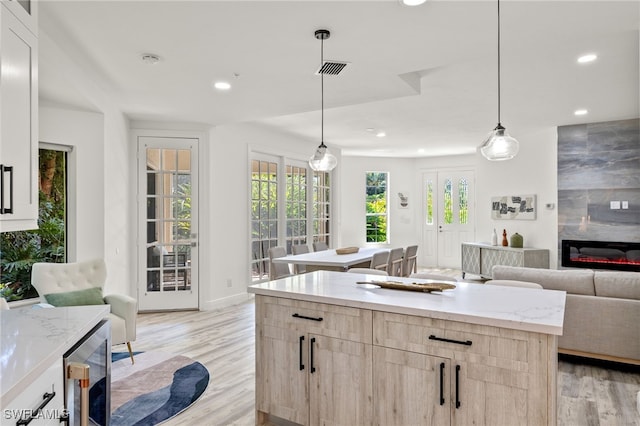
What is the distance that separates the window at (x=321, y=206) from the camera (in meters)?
7.73

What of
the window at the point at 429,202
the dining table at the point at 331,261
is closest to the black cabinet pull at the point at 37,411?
the dining table at the point at 331,261

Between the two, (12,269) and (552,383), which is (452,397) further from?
(12,269)

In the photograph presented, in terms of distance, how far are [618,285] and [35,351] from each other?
13.0 feet

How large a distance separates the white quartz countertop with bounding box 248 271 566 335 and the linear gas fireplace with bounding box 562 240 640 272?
483cm

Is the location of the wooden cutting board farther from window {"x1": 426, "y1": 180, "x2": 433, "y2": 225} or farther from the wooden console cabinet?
window {"x1": 426, "y1": 180, "x2": 433, "y2": 225}

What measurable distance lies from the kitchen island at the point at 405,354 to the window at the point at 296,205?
4.41 meters

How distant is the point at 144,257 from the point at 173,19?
3.63m

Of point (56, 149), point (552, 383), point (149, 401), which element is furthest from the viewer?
point (56, 149)

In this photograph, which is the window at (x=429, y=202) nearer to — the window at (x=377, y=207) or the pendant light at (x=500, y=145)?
the window at (x=377, y=207)

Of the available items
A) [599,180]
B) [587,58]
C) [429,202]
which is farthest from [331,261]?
[429,202]

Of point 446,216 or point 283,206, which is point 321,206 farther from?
point 446,216

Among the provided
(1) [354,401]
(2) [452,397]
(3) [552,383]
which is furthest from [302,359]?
(3) [552,383]

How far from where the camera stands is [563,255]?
646 cm

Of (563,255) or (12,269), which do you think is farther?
(563,255)
